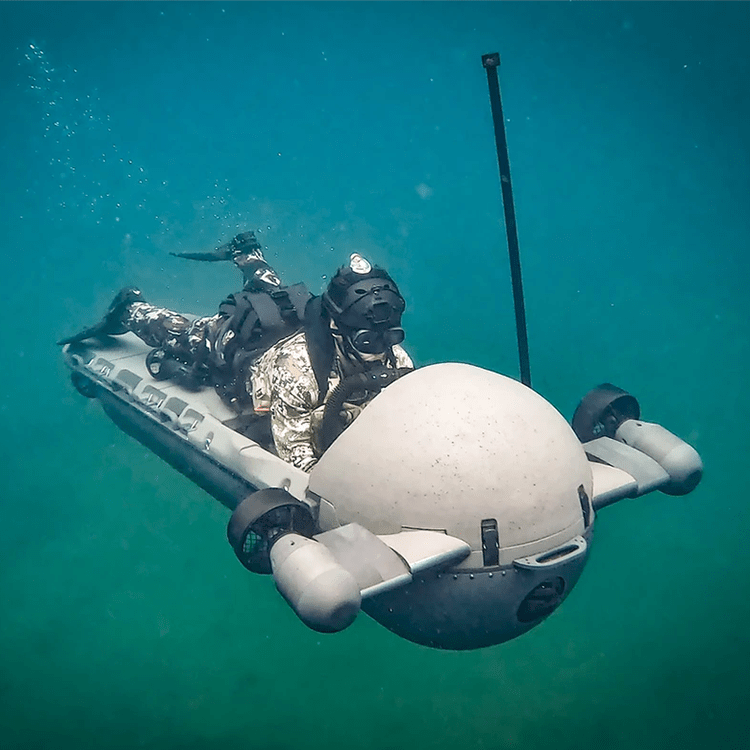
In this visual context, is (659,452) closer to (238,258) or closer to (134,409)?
(134,409)

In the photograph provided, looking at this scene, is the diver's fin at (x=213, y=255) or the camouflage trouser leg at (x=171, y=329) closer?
the camouflage trouser leg at (x=171, y=329)

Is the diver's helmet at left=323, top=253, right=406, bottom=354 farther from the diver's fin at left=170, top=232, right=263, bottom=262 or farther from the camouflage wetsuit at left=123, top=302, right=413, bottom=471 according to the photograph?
the diver's fin at left=170, top=232, right=263, bottom=262

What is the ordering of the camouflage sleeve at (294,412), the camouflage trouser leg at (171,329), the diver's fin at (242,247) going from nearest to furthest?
1. the camouflage sleeve at (294,412)
2. the camouflage trouser leg at (171,329)
3. the diver's fin at (242,247)

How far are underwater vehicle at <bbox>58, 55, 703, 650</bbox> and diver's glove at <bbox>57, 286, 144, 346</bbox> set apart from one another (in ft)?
18.2

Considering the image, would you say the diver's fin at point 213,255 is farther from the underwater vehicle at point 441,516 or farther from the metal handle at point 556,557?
the metal handle at point 556,557

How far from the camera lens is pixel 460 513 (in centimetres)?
300

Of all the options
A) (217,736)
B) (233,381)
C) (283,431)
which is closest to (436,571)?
(283,431)

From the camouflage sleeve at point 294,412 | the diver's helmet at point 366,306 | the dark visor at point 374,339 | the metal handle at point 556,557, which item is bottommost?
the metal handle at point 556,557

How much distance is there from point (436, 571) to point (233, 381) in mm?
3262

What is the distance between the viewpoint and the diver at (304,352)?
4.05 m

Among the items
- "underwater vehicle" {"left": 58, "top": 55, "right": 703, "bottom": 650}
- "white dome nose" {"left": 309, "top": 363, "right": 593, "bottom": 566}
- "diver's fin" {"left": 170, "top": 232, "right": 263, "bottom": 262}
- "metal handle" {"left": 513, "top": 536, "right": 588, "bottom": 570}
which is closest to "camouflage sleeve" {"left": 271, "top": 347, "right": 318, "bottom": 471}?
"underwater vehicle" {"left": 58, "top": 55, "right": 703, "bottom": 650}

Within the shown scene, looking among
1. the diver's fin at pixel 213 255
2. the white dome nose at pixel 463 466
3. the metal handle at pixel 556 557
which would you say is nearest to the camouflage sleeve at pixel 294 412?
the white dome nose at pixel 463 466

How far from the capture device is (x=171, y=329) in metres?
7.14

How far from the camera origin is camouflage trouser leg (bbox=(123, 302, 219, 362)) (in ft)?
20.0
